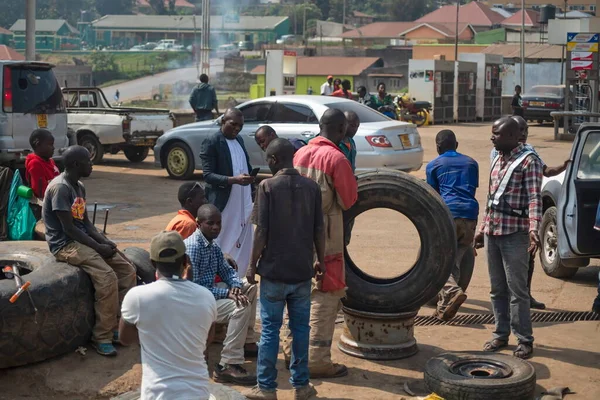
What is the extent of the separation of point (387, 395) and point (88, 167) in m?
2.80

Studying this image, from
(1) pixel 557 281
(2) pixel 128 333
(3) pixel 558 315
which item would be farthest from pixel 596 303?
(2) pixel 128 333

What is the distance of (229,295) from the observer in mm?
6004

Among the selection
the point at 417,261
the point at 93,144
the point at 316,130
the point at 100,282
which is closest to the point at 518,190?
the point at 417,261

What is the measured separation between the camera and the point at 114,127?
19.6 metres

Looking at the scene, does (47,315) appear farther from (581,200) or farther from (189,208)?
A: (581,200)

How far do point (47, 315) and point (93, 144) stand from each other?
44.0ft

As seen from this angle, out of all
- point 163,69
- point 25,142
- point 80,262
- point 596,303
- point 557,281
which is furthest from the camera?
point 163,69

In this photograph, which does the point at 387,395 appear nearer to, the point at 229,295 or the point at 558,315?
the point at 229,295

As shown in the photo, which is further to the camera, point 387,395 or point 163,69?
point 163,69

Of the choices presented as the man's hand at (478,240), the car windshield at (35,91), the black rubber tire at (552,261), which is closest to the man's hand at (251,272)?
the man's hand at (478,240)

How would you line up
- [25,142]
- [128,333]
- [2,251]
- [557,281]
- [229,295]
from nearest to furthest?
[128,333], [229,295], [2,251], [557,281], [25,142]

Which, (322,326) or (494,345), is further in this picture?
(494,345)

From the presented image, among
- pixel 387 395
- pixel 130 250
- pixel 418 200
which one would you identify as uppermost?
pixel 418 200

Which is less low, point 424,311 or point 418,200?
point 418,200
